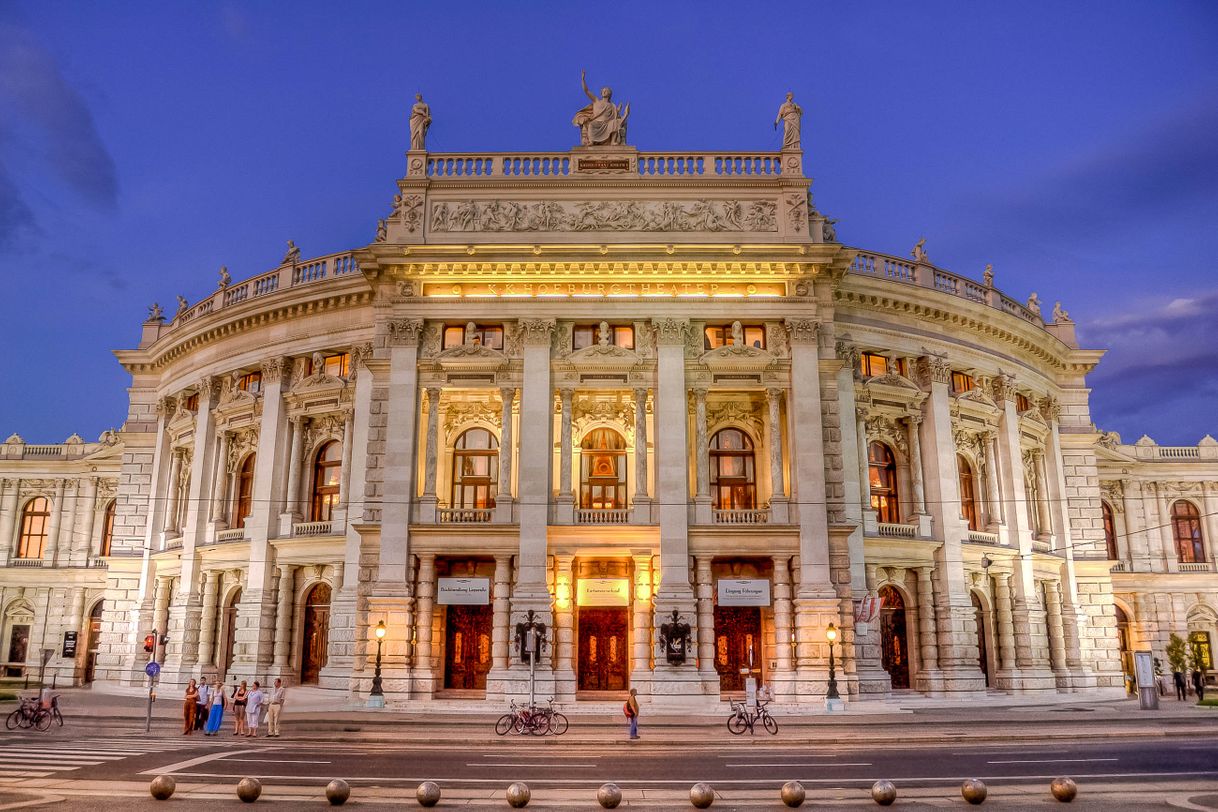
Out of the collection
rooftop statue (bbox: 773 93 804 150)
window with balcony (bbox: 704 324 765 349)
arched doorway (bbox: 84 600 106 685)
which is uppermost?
rooftop statue (bbox: 773 93 804 150)

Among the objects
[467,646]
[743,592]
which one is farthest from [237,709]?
[743,592]

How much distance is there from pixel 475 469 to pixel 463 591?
5986mm

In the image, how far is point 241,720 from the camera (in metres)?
25.9

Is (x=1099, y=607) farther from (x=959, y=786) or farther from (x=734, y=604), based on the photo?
(x=959, y=786)

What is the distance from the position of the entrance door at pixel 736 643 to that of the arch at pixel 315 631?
55.3 ft

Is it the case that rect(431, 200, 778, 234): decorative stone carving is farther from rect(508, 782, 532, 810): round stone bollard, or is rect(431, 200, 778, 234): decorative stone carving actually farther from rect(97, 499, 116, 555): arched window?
rect(97, 499, 116, 555): arched window

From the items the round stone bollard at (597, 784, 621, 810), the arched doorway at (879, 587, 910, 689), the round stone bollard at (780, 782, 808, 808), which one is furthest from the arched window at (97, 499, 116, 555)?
the round stone bollard at (780, 782, 808, 808)

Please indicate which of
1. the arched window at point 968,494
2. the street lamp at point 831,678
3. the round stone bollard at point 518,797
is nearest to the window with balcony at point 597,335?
the street lamp at point 831,678

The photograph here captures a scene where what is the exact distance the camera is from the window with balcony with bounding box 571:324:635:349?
120 feet

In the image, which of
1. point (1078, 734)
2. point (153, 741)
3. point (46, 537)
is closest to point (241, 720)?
point (153, 741)

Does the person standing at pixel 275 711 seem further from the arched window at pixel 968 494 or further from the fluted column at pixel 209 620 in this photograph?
the arched window at pixel 968 494

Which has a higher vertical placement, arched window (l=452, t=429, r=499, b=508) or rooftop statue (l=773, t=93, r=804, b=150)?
rooftop statue (l=773, t=93, r=804, b=150)

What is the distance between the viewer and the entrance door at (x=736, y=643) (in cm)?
3431

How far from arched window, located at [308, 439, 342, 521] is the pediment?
57.4 ft
